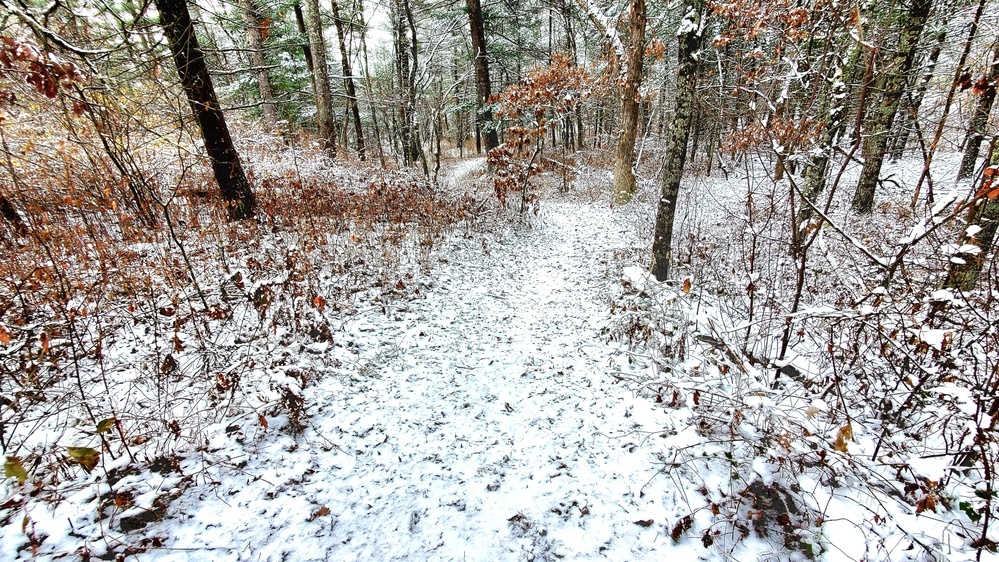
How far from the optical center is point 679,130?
5387 millimetres

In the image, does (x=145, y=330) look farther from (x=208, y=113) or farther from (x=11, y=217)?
(x=11, y=217)

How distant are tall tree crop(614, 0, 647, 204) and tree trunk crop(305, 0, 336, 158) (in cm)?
833

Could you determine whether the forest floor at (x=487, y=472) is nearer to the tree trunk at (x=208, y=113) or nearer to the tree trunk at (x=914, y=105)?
the tree trunk at (x=914, y=105)

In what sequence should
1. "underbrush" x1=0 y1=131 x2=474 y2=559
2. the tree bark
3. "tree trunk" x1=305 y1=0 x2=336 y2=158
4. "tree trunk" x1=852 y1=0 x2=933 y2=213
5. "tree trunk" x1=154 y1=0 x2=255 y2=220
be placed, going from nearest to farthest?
"underbrush" x1=0 y1=131 x2=474 y2=559
"tree trunk" x1=154 y1=0 x2=255 y2=220
"tree trunk" x1=852 y1=0 x2=933 y2=213
"tree trunk" x1=305 y1=0 x2=336 y2=158
the tree bark

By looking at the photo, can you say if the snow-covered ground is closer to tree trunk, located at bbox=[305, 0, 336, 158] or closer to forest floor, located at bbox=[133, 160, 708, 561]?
forest floor, located at bbox=[133, 160, 708, 561]

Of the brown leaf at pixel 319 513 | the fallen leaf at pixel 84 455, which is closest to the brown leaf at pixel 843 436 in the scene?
the brown leaf at pixel 319 513

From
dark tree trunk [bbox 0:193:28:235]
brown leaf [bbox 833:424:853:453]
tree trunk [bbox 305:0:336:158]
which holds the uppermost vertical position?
tree trunk [bbox 305:0:336:158]

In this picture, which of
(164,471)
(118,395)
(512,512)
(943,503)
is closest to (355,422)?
(164,471)

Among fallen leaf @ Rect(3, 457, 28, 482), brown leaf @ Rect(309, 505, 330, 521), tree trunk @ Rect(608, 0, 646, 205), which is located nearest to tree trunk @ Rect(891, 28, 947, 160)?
tree trunk @ Rect(608, 0, 646, 205)

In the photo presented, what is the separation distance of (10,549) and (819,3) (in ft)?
32.0

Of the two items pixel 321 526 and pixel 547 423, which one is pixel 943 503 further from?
pixel 321 526

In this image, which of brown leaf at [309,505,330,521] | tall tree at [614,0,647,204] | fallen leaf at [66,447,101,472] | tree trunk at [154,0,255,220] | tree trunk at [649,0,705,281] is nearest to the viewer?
fallen leaf at [66,447,101,472]

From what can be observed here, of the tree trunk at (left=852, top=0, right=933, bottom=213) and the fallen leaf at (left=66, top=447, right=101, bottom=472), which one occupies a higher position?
the tree trunk at (left=852, top=0, right=933, bottom=213)

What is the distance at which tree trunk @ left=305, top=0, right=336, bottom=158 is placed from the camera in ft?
38.8
